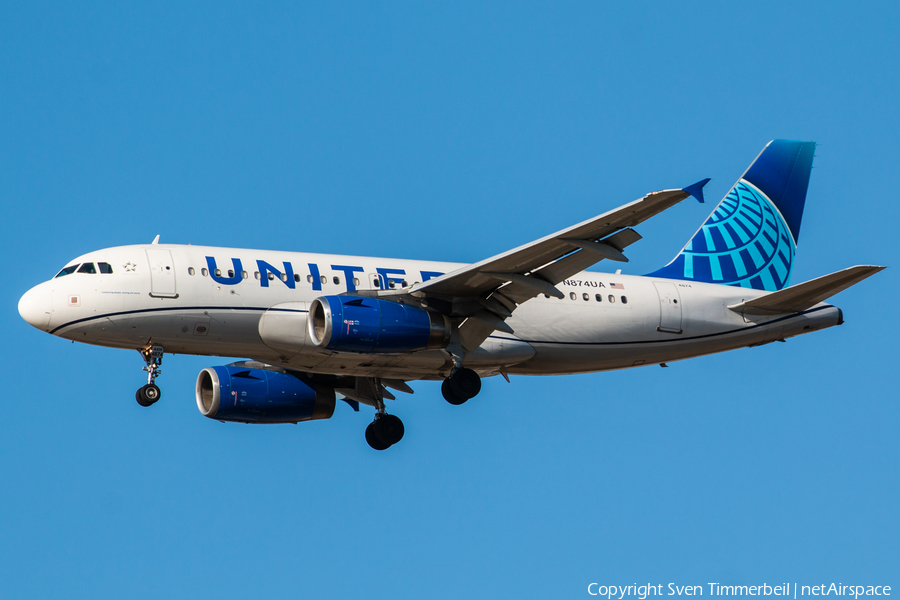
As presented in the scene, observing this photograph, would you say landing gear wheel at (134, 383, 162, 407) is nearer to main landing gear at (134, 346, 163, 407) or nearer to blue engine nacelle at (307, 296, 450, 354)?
main landing gear at (134, 346, 163, 407)

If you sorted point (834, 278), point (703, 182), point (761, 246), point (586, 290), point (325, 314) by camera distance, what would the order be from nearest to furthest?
point (703, 182), point (325, 314), point (834, 278), point (586, 290), point (761, 246)

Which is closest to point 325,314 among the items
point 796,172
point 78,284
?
point 78,284

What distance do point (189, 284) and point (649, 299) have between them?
12101mm

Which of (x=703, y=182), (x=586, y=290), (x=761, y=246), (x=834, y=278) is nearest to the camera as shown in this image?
(x=703, y=182)

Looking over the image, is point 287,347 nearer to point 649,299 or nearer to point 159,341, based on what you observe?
point 159,341

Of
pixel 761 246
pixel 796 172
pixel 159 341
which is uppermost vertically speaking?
pixel 796 172

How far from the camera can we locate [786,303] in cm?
3181

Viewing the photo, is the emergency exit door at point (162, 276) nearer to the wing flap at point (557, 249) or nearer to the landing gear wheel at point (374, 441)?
the wing flap at point (557, 249)

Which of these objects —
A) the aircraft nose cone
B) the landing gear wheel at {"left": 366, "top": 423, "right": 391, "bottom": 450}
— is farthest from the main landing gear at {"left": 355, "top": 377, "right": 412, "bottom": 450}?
the aircraft nose cone

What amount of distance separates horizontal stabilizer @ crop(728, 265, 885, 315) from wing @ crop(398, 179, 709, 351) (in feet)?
20.5

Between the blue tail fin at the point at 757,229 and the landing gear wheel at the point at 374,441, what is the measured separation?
348 inches

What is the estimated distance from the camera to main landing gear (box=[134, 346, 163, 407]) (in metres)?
26.8

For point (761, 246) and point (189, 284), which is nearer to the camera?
point (189, 284)

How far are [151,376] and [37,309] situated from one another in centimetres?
292
